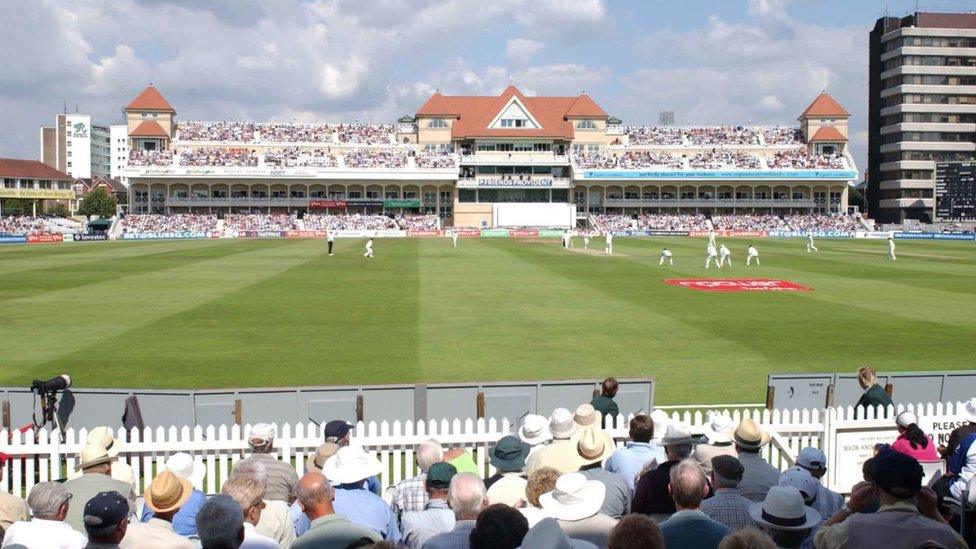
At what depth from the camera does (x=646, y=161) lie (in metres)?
95.1

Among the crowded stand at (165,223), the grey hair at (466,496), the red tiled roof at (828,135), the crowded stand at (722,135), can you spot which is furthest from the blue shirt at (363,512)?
the red tiled roof at (828,135)

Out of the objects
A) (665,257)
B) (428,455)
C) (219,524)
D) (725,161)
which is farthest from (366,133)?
(219,524)

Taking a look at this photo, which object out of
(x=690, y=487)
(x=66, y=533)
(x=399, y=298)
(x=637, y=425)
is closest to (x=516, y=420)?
(x=637, y=425)

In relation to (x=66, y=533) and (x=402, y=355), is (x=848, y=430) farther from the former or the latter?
(x=402, y=355)

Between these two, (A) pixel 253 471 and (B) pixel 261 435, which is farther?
(B) pixel 261 435

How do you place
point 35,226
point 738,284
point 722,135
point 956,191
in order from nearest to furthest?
point 738,284, point 956,191, point 35,226, point 722,135

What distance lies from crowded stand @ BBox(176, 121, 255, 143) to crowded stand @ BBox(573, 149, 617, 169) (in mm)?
36510

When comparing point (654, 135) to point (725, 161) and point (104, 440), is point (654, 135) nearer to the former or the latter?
point (725, 161)

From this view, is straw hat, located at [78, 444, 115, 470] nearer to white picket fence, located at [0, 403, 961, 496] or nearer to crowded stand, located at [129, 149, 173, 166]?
white picket fence, located at [0, 403, 961, 496]

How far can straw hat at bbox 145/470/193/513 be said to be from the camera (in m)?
5.65

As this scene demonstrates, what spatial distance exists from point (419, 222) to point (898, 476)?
83.4 metres

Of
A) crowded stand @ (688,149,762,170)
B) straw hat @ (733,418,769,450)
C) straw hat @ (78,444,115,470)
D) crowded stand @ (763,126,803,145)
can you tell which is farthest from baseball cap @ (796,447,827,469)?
crowded stand @ (763,126,803,145)

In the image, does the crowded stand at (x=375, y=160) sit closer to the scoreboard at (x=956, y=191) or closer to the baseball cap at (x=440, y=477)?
the scoreboard at (x=956, y=191)

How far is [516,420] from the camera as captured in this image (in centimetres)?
1085
